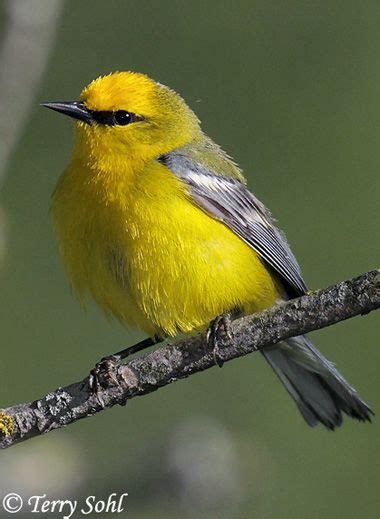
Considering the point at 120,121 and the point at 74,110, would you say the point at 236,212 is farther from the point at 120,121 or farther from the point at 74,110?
the point at 74,110

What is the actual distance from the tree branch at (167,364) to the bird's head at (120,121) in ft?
4.19

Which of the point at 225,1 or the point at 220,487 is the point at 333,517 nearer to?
the point at 220,487

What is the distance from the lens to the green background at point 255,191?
23.8 ft

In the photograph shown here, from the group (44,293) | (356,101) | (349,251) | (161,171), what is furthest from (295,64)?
(161,171)

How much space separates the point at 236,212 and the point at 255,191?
7.38 ft

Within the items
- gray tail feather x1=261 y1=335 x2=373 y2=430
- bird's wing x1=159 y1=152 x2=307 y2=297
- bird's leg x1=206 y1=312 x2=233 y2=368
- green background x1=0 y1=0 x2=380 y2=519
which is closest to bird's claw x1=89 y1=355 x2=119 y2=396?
bird's leg x1=206 y1=312 x2=233 y2=368

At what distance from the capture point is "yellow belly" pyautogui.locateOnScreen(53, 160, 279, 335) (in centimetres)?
525

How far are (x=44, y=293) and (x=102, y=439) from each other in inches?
61.0

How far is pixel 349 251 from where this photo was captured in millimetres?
7648

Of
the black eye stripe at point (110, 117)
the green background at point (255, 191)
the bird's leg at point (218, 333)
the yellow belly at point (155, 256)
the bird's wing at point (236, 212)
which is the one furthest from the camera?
the green background at point (255, 191)

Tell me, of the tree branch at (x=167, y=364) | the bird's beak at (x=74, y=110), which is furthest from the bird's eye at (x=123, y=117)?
the tree branch at (x=167, y=364)

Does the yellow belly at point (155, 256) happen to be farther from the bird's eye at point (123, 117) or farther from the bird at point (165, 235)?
the bird's eye at point (123, 117)

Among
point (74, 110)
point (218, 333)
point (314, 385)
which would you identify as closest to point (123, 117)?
point (74, 110)

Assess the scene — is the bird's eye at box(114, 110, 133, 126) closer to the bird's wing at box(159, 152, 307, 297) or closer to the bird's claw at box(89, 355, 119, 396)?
the bird's wing at box(159, 152, 307, 297)
